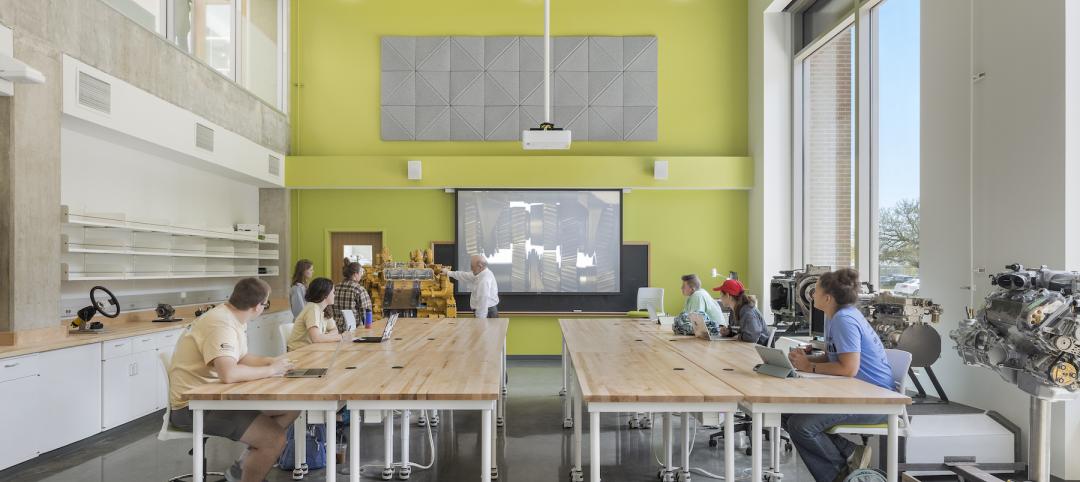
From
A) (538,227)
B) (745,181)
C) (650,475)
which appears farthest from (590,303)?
(650,475)

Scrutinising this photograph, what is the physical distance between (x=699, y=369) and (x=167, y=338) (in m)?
5.19

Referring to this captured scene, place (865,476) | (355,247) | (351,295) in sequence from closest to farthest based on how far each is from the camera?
(865,476) < (351,295) < (355,247)

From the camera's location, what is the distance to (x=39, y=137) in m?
5.48

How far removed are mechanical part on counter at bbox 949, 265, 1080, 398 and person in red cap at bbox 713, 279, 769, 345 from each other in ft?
5.67

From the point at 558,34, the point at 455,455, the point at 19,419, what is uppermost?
the point at 558,34

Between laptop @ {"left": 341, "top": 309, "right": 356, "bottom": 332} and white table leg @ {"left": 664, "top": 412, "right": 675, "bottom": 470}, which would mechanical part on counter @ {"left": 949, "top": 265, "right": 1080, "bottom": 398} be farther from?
laptop @ {"left": 341, "top": 309, "right": 356, "bottom": 332}

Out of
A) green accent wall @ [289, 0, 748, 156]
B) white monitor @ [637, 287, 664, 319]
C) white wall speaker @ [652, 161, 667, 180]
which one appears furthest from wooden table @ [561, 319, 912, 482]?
green accent wall @ [289, 0, 748, 156]

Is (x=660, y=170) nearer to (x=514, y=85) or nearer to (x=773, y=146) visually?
(x=773, y=146)

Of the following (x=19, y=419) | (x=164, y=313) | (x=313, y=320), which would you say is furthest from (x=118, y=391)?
(x=313, y=320)

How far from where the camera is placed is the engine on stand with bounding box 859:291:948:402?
546 cm

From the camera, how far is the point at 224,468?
17.0 feet

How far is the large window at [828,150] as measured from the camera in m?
8.70

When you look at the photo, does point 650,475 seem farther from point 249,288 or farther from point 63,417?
point 63,417

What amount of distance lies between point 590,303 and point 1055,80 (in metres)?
6.76
